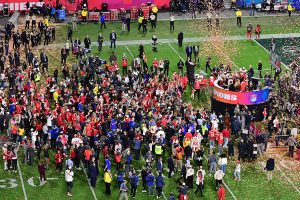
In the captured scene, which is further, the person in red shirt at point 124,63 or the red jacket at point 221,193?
the person in red shirt at point 124,63

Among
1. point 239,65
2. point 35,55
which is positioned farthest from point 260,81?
point 35,55

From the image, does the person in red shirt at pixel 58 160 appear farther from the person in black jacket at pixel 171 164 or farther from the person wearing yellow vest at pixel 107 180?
the person in black jacket at pixel 171 164

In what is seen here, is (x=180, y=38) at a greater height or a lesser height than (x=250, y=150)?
greater

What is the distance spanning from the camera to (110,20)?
72.1 m

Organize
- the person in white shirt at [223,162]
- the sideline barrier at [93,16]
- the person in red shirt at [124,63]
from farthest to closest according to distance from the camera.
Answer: the sideline barrier at [93,16] < the person in red shirt at [124,63] < the person in white shirt at [223,162]

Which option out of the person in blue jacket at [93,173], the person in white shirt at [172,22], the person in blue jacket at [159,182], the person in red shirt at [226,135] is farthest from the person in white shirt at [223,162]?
the person in white shirt at [172,22]

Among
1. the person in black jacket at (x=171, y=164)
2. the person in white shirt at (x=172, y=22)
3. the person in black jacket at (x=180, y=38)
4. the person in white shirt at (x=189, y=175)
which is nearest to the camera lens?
the person in white shirt at (x=189, y=175)

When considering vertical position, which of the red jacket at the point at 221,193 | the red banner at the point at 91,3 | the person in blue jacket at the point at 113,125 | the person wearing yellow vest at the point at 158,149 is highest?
the red banner at the point at 91,3

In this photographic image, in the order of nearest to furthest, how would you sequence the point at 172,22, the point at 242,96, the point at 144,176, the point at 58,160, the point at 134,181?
the point at 134,181 → the point at 144,176 → the point at 58,160 → the point at 242,96 → the point at 172,22

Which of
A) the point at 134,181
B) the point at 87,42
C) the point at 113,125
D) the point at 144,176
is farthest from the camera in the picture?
the point at 87,42

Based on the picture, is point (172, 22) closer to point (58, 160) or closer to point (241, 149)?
point (241, 149)

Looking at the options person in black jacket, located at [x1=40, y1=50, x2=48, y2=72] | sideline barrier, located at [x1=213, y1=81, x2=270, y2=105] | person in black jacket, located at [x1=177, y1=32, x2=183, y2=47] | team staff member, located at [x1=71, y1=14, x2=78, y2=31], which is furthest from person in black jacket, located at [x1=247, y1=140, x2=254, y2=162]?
team staff member, located at [x1=71, y1=14, x2=78, y2=31]

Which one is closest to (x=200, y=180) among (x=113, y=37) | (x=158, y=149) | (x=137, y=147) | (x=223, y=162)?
(x=223, y=162)

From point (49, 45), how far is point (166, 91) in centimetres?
1343
